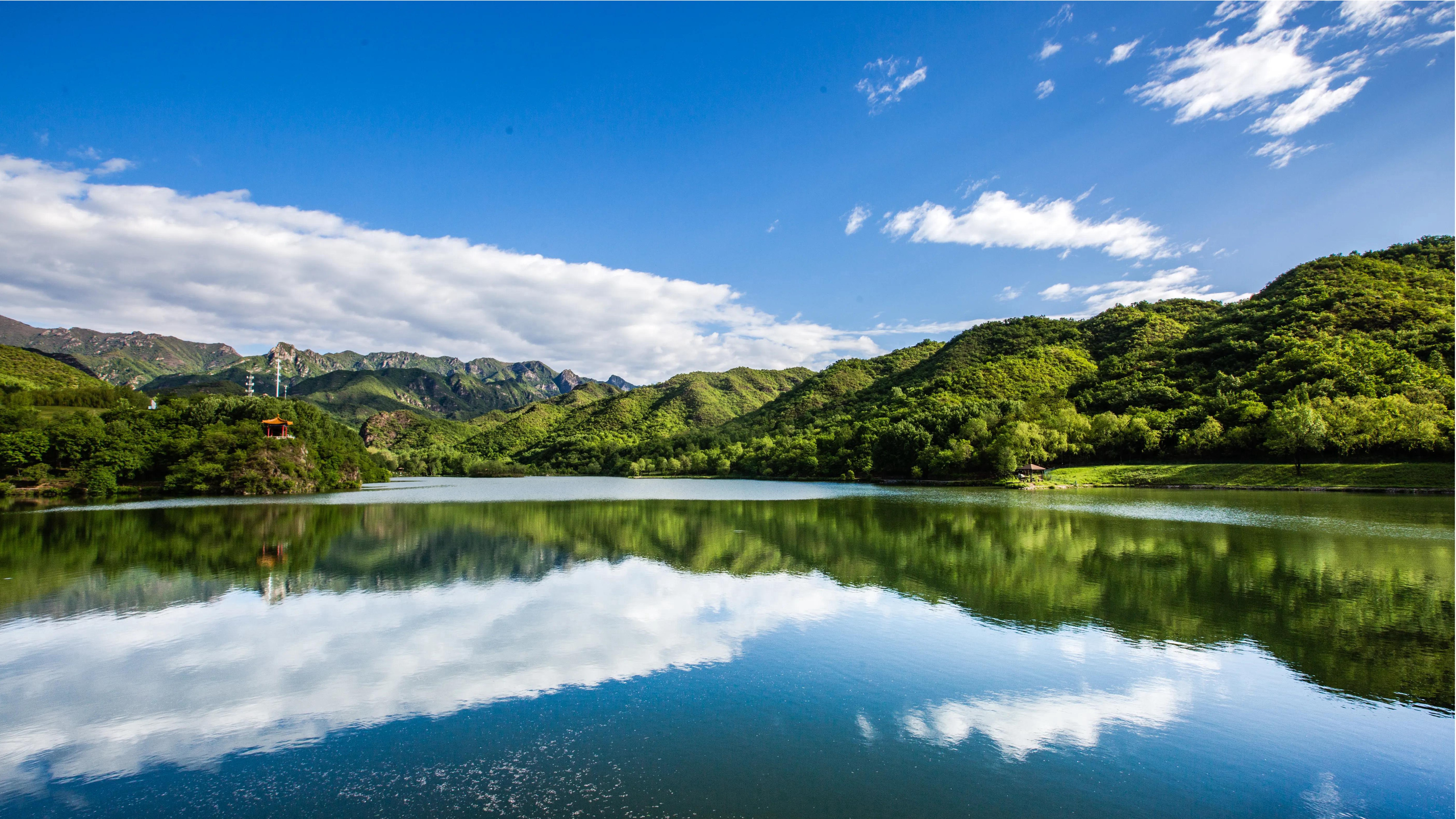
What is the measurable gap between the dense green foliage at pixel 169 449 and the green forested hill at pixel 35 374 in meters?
21.3

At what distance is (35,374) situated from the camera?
97.5 meters

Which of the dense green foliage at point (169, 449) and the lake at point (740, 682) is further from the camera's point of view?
the dense green foliage at point (169, 449)

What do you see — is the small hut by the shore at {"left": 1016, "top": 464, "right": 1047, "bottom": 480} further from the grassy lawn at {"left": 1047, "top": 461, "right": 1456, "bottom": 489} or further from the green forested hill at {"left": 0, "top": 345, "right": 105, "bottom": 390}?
the green forested hill at {"left": 0, "top": 345, "right": 105, "bottom": 390}

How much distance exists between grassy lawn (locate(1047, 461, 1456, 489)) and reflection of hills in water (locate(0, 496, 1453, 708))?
33.5ft

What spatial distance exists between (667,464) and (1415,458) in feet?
314

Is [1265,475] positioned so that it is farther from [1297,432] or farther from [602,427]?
[602,427]

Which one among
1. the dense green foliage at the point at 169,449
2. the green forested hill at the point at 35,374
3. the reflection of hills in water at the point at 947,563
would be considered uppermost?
the green forested hill at the point at 35,374

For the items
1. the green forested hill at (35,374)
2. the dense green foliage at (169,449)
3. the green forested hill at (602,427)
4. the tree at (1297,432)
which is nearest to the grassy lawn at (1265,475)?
the tree at (1297,432)

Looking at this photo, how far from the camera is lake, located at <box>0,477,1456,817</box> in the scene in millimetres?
6477

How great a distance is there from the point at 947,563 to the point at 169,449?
228 feet

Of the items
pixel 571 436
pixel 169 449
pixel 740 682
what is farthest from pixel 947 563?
pixel 571 436

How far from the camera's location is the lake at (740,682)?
21.2 ft

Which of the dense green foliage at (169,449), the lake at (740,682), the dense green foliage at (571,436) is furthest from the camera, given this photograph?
the dense green foliage at (571,436)

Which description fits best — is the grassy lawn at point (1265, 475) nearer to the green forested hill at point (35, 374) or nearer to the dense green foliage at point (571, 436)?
the dense green foliage at point (571, 436)
